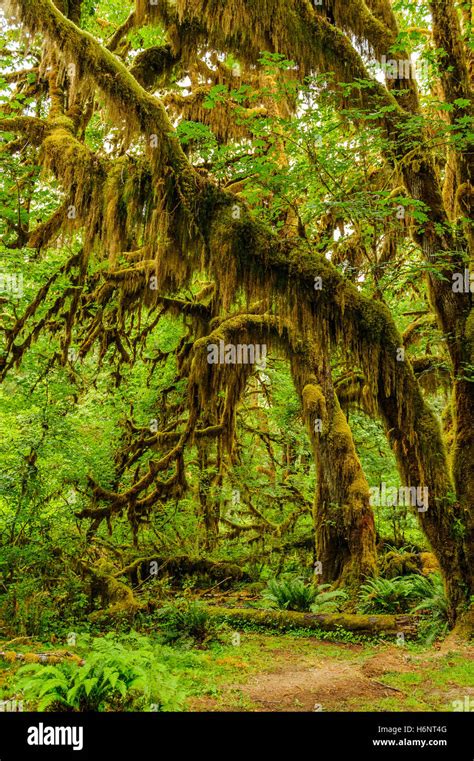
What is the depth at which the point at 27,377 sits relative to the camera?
9703 mm

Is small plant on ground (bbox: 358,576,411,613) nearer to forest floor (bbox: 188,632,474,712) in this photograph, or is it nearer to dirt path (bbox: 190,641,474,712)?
forest floor (bbox: 188,632,474,712)

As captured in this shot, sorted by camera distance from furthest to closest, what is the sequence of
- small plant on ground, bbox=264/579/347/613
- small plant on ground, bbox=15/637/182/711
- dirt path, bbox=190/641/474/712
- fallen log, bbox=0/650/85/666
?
small plant on ground, bbox=264/579/347/613, fallen log, bbox=0/650/85/666, dirt path, bbox=190/641/474/712, small plant on ground, bbox=15/637/182/711

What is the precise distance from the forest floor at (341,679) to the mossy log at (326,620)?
542mm

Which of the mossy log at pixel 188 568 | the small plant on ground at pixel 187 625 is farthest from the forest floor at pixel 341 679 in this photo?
the mossy log at pixel 188 568

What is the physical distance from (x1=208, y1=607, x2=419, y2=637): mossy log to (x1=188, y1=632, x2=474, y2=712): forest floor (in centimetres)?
54

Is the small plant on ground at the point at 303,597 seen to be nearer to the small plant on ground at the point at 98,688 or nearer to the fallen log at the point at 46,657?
the fallen log at the point at 46,657

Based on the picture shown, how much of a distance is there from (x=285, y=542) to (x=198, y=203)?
9.28 m

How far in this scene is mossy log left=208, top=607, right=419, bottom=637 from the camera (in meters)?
8.04

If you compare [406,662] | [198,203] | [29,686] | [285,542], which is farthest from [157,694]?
[285,542]

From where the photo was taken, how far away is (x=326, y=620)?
8.45 meters
